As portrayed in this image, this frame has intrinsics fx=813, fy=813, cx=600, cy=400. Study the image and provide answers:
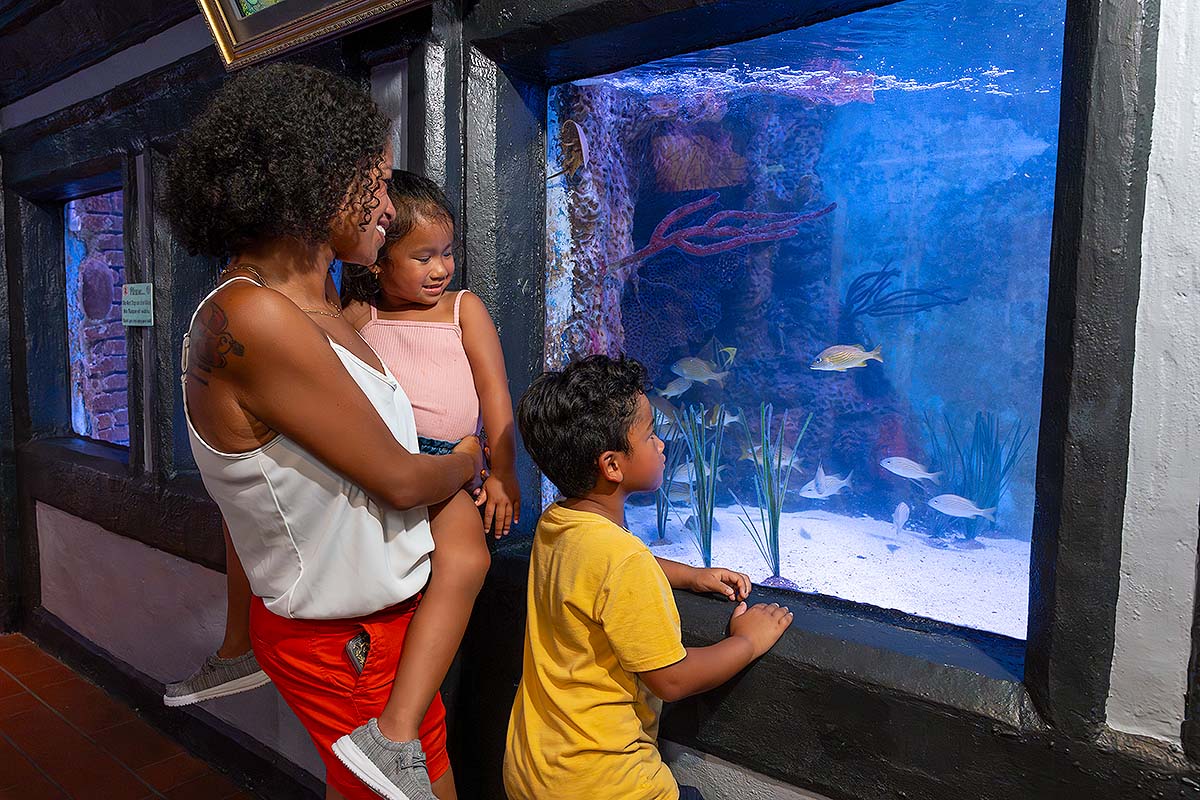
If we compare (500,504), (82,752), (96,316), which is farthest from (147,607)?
(500,504)

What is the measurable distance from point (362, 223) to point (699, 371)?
1.15 m

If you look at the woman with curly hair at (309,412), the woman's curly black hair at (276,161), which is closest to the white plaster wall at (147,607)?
the woman with curly hair at (309,412)

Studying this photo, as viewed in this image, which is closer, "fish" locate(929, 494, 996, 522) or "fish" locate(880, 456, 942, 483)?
"fish" locate(929, 494, 996, 522)

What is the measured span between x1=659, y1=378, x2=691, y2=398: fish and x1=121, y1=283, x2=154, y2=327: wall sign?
7.64 feet

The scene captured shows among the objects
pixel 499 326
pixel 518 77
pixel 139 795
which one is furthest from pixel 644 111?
pixel 139 795

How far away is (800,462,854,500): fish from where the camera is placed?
2.15 m

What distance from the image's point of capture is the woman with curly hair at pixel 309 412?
1401 mm

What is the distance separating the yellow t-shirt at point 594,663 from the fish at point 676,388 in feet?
2.99

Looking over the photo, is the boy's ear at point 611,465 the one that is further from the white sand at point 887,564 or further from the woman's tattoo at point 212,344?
the white sand at point 887,564

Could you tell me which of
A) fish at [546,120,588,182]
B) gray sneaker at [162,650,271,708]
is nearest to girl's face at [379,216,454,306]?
fish at [546,120,588,182]

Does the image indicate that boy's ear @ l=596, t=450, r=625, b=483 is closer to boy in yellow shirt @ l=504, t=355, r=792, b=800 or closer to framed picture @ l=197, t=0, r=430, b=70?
boy in yellow shirt @ l=504, t=355, r=792, b=800

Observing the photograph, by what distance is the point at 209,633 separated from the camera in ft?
10.8

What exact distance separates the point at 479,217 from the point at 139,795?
2564 mm

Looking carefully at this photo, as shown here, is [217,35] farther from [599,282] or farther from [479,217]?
[599,282]
